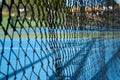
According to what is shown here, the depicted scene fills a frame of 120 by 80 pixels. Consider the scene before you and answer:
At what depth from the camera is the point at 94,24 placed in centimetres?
546

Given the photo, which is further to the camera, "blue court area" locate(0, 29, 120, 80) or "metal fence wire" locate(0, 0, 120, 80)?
"blue court area" locate(0, 29, 120, 80)

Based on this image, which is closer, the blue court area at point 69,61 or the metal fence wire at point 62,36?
the metal fence wire at point 62,36

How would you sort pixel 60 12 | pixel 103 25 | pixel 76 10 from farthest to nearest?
pixel 103 25 < pixel 76 10 < pixel 60 12

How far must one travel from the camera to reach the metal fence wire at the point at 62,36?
71.6 inches

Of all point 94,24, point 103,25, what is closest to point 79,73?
point 94,24

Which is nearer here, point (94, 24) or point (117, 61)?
point (94, 24)

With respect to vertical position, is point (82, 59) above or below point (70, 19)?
below

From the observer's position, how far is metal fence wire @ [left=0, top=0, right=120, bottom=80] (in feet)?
5.97

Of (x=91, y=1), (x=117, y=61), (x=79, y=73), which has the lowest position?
(x=117, y=61)

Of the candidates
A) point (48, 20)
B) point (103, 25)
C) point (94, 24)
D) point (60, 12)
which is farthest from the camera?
point (103, 25)

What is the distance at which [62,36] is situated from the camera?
12.7ft

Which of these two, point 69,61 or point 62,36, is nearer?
point 69,61

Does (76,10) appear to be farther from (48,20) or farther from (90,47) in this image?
(90,47)

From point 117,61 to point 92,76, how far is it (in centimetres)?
164
